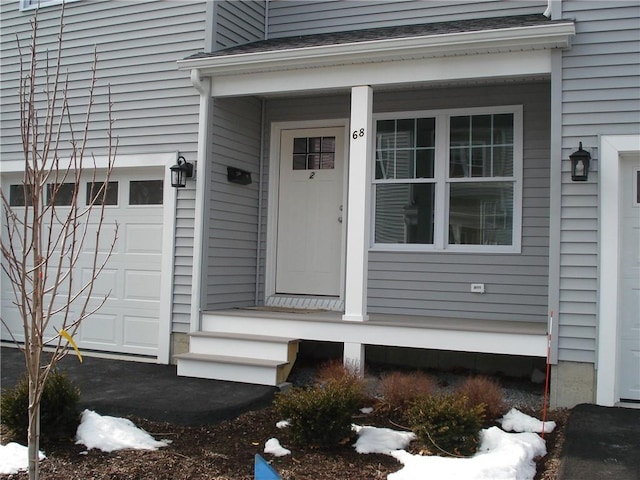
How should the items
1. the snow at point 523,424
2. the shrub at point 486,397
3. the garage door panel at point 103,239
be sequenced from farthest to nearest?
the garage door panel at point 103,239 < the shrub at point 486,397 < the snow at point 523,424

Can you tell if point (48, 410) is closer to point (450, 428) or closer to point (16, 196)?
point (450, 428)

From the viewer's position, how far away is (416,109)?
720 cm

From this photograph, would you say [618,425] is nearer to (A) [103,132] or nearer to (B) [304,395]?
(B) [304,395]

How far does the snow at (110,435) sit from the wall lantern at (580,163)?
3812mm

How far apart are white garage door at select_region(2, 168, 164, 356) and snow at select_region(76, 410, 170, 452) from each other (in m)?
2.60

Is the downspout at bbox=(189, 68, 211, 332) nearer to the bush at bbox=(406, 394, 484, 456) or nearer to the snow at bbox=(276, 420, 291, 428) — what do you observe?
the snow at bbox=(276, 420, 291, 428)

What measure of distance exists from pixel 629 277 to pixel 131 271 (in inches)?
206

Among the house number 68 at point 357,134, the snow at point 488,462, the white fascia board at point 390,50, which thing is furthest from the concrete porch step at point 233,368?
the white fascia board at point 390,50

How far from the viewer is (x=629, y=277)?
5.46m

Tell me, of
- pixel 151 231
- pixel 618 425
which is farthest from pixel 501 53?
pixel 151 231

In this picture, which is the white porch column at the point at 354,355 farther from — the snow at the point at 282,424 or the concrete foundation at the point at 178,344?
the concrete foundation at the point at 178,344

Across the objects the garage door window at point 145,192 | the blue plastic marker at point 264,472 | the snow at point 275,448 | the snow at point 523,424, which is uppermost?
the garage door window at point 145,192

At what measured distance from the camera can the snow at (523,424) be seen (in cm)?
485

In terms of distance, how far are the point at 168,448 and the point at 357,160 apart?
10.4ft
